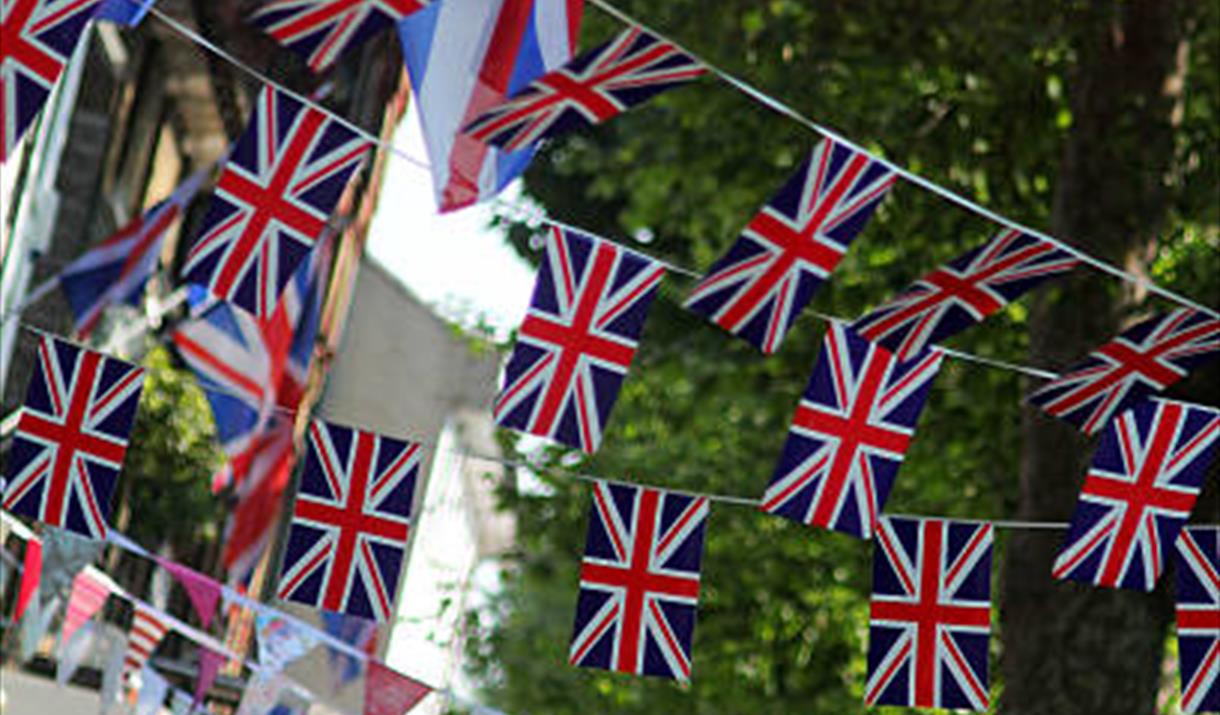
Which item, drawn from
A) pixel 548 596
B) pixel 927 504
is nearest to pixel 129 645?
pixel 927 504

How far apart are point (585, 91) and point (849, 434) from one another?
2.24 meters

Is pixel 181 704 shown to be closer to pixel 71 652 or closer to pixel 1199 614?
pixel 71 652

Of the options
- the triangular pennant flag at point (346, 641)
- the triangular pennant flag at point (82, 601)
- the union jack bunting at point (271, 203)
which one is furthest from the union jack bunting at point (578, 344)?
the triangular pennant flag at point (82, 601)

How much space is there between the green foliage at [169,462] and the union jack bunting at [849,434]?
5.57 m

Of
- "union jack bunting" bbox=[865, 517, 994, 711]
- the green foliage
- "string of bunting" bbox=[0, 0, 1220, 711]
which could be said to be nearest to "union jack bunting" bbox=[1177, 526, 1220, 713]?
"string of bunting" bbox=[0, 0, 1220, 711]

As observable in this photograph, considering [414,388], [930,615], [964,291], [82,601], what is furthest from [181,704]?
[414,388]

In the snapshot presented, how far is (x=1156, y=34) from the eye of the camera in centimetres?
1270

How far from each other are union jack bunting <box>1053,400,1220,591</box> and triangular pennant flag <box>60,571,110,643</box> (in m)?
3.69

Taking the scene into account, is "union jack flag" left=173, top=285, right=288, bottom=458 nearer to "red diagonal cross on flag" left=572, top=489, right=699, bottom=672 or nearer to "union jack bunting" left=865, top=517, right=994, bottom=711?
"red diagonal cross on flag" left=572, top=489, right=699, bottom=672

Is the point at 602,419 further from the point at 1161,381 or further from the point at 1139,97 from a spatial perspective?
the point at 1139,97

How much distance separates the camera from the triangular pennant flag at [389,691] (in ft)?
29.8

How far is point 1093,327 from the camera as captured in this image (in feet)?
40.4

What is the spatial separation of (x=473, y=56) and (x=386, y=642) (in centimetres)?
1467

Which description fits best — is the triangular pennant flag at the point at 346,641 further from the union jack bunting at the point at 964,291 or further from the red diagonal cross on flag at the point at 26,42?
the red diagonal cross on flag at the point at 26,42
